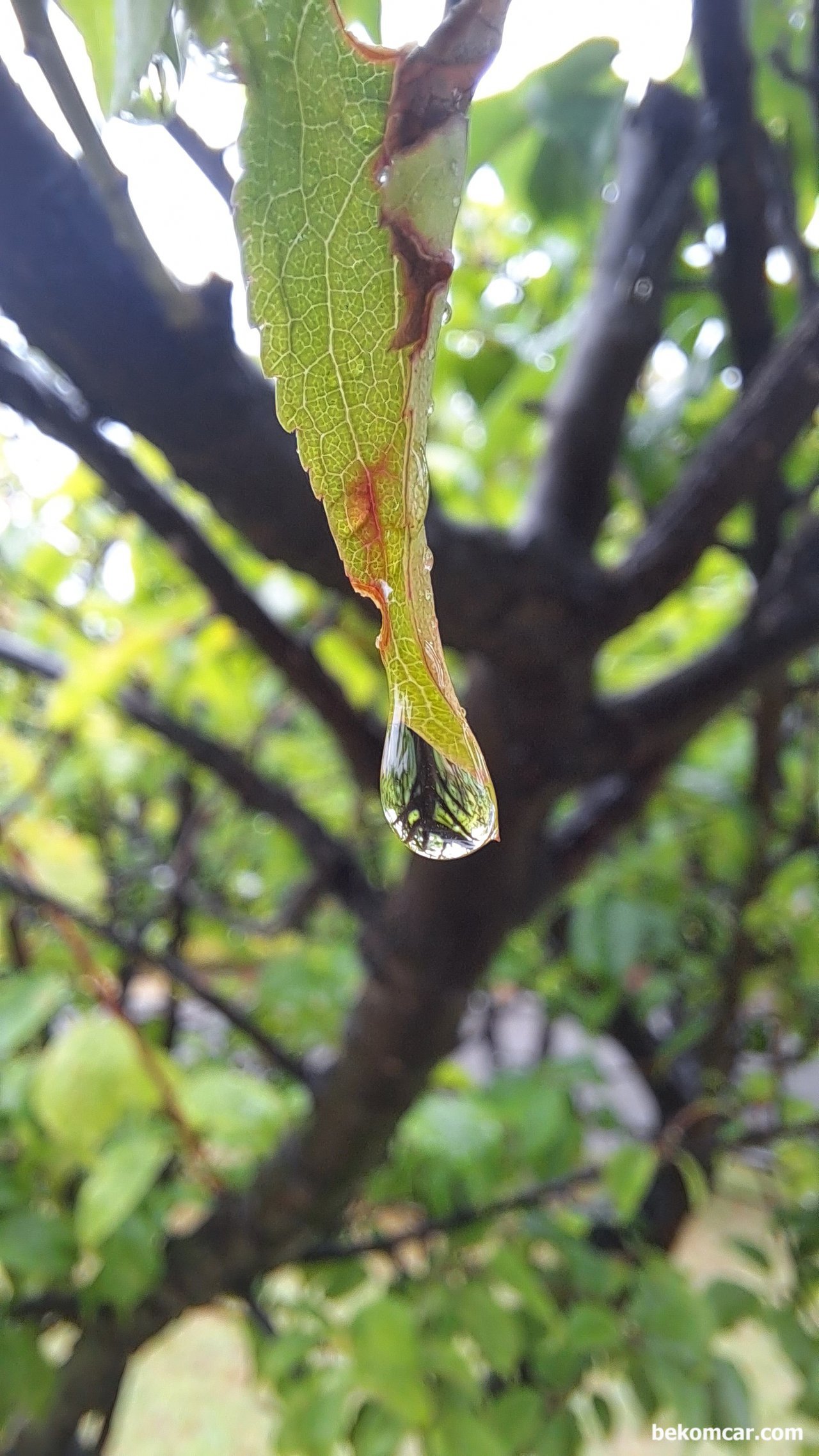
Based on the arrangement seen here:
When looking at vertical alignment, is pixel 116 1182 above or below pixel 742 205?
below

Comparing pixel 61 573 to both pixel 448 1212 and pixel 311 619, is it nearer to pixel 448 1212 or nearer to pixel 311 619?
pixel 311 619

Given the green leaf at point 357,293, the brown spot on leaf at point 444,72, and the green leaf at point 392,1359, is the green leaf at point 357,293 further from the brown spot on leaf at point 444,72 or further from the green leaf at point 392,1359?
the green leaf at point 392,1359

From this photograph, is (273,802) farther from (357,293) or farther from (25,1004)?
(357,293)

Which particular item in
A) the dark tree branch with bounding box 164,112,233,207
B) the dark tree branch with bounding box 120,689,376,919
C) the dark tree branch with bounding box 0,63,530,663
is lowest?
the dark tree branch with bounding box 120,689,376,919

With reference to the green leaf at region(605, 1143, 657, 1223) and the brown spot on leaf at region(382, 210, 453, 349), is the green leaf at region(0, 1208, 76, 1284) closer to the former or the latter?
the green leaf at region(605, 1143, 657, 1223)

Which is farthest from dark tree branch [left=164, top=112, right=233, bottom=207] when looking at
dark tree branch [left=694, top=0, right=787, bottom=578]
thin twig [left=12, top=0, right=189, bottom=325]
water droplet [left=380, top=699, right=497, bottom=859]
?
dark tree branch [left=694, top=0, right=787, bottom=578]

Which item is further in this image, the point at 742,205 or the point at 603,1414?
the point at 603,1414

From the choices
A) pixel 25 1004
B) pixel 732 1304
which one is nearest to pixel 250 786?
pixel 25 1004
